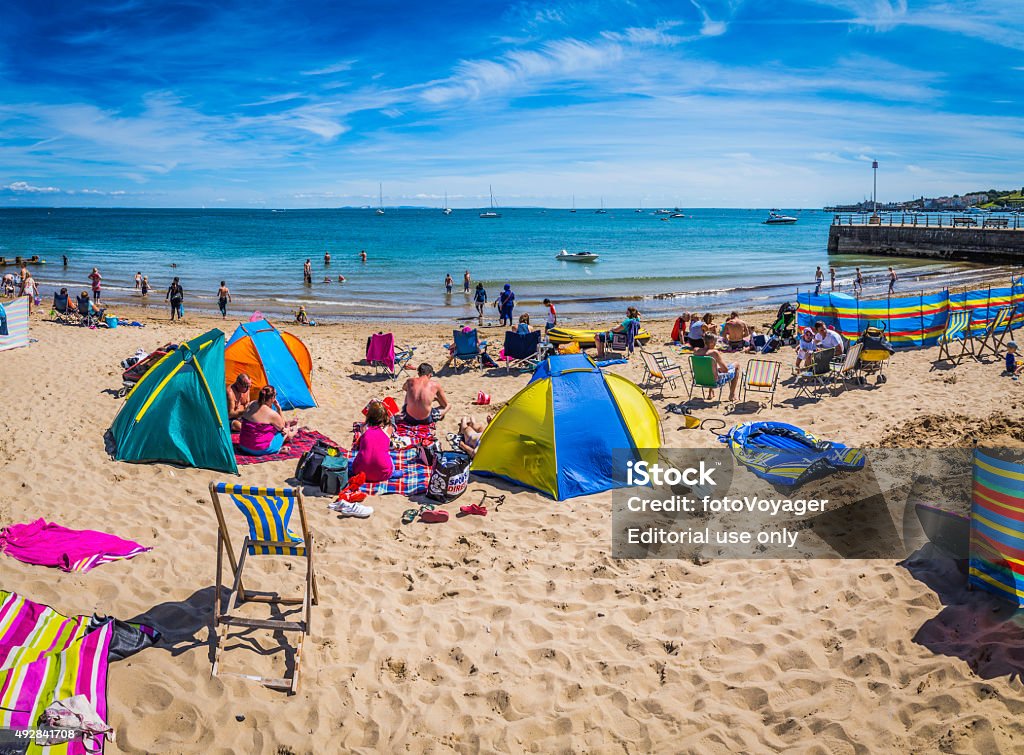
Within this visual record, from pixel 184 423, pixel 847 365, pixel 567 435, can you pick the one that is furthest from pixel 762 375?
pixel 184 423

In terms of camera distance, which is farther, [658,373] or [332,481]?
[658,373]

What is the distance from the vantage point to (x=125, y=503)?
718 centimetres

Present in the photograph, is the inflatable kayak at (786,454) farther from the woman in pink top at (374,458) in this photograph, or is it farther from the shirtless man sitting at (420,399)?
the woman in pink top at (374,458)

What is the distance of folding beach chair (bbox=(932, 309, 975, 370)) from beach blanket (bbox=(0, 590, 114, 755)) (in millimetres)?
14839

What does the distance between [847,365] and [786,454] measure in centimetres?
465

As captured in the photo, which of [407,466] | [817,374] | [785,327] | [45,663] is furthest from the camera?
[785,327]

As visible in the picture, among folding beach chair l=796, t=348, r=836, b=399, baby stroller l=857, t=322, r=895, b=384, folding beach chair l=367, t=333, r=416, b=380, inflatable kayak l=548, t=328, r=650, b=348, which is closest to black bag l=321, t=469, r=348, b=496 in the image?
folding beach chair l=367, t=333, r=416, b=380

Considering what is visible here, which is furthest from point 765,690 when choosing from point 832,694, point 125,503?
point 125,503

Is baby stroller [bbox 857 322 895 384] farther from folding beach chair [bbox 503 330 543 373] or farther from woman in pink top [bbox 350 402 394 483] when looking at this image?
woman in pink top [bbox 350 402 394 483]

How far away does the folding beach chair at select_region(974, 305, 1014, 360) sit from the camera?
13.5m

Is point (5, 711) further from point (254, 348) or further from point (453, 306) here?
point (453, 306)

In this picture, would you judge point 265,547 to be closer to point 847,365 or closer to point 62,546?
point 62,546

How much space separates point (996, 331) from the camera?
14.4 meters

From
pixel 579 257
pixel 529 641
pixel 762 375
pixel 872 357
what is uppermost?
pixel 579 257
